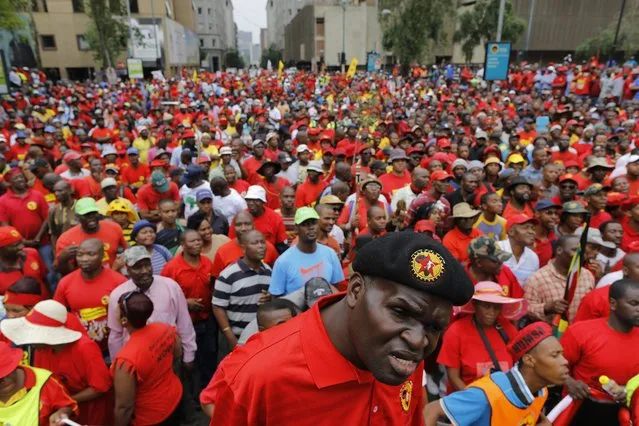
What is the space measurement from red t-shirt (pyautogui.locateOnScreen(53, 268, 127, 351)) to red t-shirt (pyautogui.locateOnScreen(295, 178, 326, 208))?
11.4 feet

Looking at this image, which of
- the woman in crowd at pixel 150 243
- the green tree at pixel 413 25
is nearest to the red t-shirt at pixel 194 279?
the woman in crowd at pixel 150 243

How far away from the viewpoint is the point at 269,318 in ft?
10.00

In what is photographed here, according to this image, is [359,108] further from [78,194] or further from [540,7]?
[540,7]

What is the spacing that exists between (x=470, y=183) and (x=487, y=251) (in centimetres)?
255

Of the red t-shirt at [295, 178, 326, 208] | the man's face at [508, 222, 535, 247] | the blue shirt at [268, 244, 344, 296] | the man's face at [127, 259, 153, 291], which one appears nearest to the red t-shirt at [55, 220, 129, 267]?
the man's face at [127, 259, 153, 291]

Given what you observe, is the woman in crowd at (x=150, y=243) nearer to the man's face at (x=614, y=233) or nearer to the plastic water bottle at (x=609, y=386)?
the plastic water bottle at (x=609, y=386)

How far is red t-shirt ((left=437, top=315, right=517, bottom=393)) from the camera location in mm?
3307

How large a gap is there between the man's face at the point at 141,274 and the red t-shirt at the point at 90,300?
1.30ft

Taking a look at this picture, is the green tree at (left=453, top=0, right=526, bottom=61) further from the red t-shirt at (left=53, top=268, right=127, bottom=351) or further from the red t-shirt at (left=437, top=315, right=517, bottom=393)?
the red t-shirt at (left=53, top=268, right=127, bottom=351)

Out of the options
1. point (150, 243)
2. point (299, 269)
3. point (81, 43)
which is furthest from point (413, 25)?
point (81, 43)

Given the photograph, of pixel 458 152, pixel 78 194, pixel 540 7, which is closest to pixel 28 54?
pixel 78 194

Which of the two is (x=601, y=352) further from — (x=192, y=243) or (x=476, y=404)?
(x=192, y=243)

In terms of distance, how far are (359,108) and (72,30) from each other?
4294 centimetres

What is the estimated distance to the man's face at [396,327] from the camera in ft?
4.39
